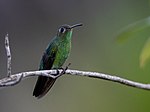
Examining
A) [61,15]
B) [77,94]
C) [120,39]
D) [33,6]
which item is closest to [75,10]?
[61,15]

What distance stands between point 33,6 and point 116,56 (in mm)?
1315

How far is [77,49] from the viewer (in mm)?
5699

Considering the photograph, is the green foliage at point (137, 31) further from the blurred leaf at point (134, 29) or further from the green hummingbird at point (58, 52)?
the green hummingbird at point (58, 52)

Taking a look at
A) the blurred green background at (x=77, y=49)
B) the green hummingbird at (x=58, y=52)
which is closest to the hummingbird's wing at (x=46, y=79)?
the green hummingbird at (x=58, y=52)

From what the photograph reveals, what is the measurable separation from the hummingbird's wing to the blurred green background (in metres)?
2.22

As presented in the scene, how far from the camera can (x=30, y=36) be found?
223 inches

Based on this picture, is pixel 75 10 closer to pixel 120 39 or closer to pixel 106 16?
pixel 106 16

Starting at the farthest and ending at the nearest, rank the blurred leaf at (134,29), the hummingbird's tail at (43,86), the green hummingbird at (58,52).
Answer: the green hummingbird at (58,52) → the hummingbird's tail at (43,86) → the blurred leaf at (134,29)

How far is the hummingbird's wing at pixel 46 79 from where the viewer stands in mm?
2520

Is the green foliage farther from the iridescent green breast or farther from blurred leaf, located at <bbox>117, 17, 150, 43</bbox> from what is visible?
the iridescent green breast

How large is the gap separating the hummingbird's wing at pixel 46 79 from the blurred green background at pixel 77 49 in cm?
222

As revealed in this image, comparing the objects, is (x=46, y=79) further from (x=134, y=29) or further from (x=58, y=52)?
(x=134, y=29)

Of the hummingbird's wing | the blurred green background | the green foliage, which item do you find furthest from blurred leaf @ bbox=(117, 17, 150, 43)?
the blurred green background

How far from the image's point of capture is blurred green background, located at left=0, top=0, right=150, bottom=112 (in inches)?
205
